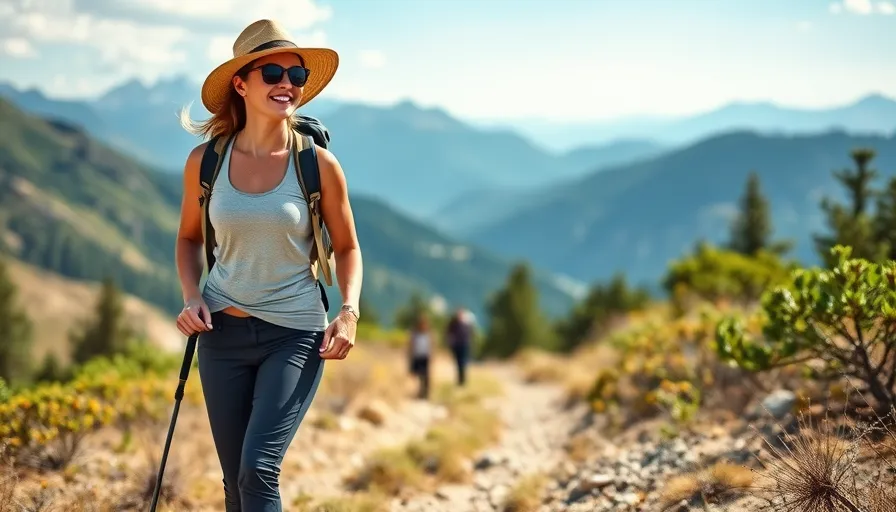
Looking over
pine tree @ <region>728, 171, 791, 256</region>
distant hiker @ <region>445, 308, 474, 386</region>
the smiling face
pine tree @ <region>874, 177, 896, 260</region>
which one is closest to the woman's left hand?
the smiling face

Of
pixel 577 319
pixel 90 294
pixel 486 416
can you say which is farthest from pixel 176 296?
pixel 486 416

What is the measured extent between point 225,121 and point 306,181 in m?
0.60

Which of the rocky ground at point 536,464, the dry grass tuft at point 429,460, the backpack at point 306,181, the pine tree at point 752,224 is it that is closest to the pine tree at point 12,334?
the rocky ground at point 536,464

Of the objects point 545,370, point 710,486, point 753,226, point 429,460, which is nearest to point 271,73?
point 710,486

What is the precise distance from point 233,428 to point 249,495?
0.33 m

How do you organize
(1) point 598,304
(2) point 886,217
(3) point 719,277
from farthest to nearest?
(1) point 598,304, (3) point 719,277, (2) point 886,217

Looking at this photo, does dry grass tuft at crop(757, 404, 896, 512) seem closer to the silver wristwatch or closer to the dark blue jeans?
the silver wristwatch

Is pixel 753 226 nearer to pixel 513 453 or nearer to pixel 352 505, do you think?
pixel 513 453

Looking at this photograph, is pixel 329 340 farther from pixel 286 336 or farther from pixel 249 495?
pixel 249 495

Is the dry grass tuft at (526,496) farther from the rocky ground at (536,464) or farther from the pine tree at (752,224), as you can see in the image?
the pine tree at (752,224)

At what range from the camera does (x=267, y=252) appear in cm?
308

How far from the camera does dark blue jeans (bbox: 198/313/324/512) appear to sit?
9.76 feet

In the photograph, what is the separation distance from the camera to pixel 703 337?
8.44 meters

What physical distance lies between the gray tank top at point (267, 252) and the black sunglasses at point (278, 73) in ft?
1.28
